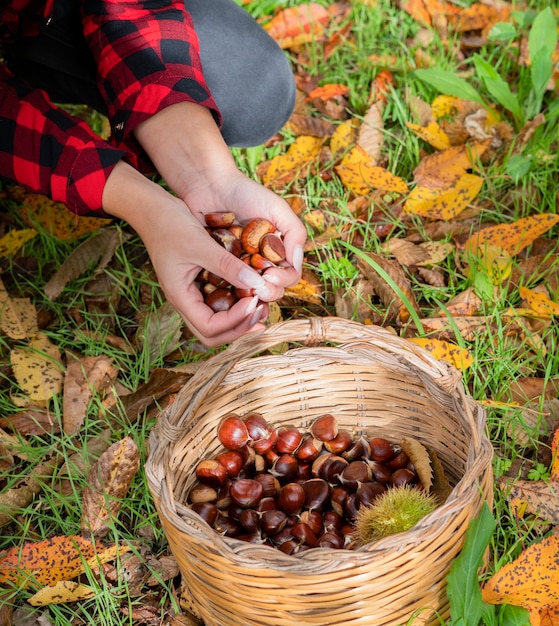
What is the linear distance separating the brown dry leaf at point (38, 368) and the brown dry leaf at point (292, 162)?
0.91 metres

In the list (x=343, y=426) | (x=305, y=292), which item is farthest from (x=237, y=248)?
(x=343, y=426)

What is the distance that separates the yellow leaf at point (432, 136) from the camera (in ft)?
8.30

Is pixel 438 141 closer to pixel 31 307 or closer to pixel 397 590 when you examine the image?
pixel 31 307

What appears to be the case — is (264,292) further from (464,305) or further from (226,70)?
(226,70)

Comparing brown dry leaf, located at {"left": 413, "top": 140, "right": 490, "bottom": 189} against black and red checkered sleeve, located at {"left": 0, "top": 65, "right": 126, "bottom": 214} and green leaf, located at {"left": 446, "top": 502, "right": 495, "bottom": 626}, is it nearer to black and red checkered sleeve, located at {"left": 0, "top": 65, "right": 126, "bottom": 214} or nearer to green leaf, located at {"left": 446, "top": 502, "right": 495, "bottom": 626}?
black and red checkered sleeve, located at {"left": 0, "top": 65, "right": 126, "bottom": 214}

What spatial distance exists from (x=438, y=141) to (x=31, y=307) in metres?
1.46

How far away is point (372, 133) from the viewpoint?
2.61m

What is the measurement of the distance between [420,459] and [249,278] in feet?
1.78

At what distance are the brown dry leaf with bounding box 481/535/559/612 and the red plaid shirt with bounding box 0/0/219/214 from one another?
1.27 metres

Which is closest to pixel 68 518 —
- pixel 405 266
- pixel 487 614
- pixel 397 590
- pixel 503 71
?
pixel 397 590

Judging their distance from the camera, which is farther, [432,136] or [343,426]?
[432,136]

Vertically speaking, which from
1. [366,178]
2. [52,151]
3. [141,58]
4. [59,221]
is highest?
[141,58]

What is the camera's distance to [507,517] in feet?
5.29

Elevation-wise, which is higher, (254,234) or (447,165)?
(254,234)
